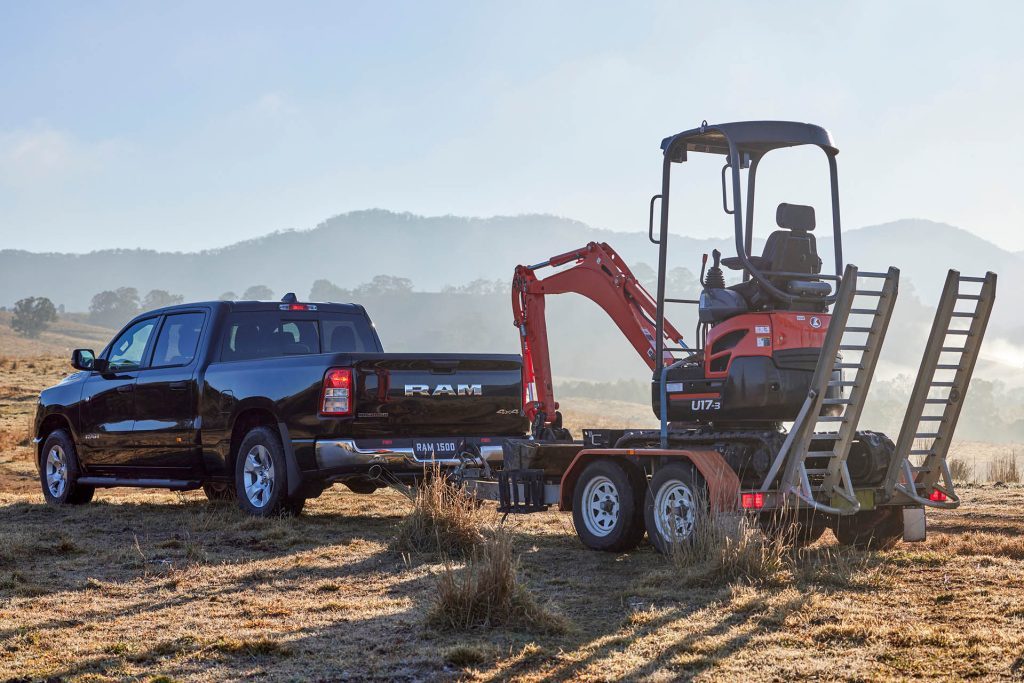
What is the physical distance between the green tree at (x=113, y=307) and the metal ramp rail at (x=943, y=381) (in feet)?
556

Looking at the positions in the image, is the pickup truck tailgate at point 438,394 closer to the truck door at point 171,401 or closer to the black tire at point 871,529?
the truck door at point 171,401

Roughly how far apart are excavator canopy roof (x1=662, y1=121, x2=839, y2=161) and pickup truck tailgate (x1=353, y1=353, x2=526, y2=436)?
300cm

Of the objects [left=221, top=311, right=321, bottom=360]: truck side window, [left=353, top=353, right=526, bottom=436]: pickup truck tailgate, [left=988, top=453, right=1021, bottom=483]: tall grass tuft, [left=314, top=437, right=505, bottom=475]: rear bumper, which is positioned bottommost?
[left=988, top=453, right=1021, bottom=483]: tall grass tuft

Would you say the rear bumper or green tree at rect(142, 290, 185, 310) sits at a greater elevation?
green tree at rect(142, 290, 185, 310)

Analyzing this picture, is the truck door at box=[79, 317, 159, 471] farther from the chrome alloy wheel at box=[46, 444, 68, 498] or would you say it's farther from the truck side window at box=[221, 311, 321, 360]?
the truck side window at box=[221, 311, 321, 360]

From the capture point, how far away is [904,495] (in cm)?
911

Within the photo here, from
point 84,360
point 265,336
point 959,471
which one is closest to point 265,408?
point 265,336

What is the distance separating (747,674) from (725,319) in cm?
395

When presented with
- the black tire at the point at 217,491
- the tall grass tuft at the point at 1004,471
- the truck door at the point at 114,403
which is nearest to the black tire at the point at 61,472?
the truck door at the point at 114,403

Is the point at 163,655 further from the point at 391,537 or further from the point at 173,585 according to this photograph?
the point at 391,537

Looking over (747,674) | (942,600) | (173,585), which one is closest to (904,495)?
(942,600)

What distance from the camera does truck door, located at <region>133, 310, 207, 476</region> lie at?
11938 mm

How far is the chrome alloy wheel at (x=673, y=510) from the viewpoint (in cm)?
888

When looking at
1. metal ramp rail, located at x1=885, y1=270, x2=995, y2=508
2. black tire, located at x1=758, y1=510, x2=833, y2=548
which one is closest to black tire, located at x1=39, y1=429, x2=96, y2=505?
black tire, located at x1=758, y1=510, x2=833, y2=548
